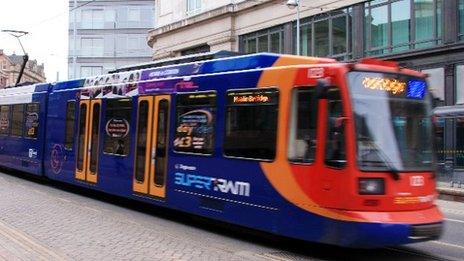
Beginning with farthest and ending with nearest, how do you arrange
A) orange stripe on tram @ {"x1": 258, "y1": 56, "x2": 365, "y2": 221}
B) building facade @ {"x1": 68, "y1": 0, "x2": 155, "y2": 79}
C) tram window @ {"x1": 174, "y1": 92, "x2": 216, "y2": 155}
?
building facade @ {"x1": 68, "y1": 0, "x2": 155, "y2": 79} → tram window @ {"x1": 174, "y1": 92, "x2": 216, "y2": 155} → orange stripe on tram @ {"x1": 258, "y1": 56, "x2": 365, "y2": 221}

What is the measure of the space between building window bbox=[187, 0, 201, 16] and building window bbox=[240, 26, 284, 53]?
18.5 ft

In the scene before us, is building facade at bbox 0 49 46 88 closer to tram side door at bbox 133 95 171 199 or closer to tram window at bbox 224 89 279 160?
tram side door at bbox 133 95 171 199

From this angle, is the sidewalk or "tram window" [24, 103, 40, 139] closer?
"tram window" [24, 103, 40, 139]

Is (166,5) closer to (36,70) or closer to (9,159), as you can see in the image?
(9,159)

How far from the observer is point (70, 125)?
15859mm

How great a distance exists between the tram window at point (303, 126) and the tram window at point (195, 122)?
6.32 ft

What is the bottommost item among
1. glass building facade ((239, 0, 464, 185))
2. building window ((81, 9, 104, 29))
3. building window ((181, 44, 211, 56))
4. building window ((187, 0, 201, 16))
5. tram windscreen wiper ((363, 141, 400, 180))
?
tram windscreen wiper ((363, 141, 400, 180))

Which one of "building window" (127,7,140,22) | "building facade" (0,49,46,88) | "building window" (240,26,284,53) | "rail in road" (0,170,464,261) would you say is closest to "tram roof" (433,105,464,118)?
"rail in road" (0,170,464,261)

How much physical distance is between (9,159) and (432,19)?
16.8 meters

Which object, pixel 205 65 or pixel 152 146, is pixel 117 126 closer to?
pixel 152 146

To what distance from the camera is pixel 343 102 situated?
8.09m

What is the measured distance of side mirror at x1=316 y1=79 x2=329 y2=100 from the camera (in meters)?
8.09

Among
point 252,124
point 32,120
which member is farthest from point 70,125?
point 252,124

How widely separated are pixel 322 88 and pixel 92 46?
74807mm
